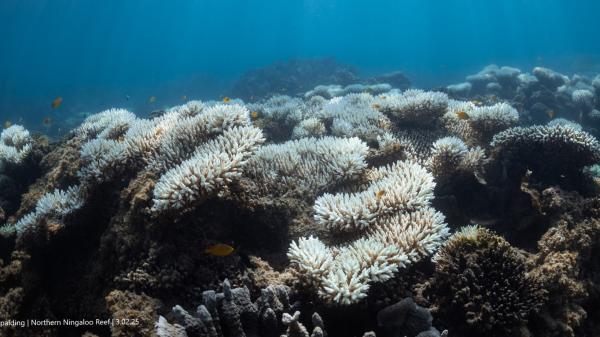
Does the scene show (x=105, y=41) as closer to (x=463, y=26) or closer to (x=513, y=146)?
(x=463, y=26)

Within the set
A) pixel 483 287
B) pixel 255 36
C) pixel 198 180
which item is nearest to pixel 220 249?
pixel 198 180

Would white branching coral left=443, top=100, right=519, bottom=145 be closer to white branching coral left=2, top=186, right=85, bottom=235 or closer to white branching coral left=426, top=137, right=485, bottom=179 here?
white branching coral left=426, top=137, right=485, bottom=179

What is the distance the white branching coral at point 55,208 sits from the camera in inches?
154

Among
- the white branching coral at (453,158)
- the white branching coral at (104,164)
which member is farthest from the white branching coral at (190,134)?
the white branching coral at (453,158)

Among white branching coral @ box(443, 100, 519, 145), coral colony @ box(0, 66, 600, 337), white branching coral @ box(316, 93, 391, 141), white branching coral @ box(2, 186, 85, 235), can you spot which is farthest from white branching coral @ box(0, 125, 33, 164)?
white branching coral @ box(443, 100, 519, 145)

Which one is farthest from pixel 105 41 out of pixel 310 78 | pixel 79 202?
pixel 79 202

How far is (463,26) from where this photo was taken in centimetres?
10356

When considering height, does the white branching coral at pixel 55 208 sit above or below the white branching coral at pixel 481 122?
below

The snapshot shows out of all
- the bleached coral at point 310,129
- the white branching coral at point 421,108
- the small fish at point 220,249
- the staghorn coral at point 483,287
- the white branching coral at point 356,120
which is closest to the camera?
the staghorn coral at point 483,287

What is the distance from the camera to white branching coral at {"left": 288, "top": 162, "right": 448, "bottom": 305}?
2.73 metres

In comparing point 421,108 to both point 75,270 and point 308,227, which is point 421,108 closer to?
point 308,227

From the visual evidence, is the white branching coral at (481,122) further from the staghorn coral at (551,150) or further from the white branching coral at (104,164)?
the white branching coral at (104,164)

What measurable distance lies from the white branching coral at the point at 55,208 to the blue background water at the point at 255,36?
53696mm

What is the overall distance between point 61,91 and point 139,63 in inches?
1834
